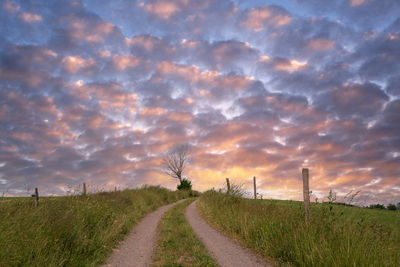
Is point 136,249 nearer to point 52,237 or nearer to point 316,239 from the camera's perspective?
point 52,237

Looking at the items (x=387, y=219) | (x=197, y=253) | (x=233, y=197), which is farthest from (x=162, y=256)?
(x=387, y=219)

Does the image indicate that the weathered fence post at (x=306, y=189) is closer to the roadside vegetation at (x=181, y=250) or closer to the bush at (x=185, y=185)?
→ the roadside vegetation at (x=181, y=250)

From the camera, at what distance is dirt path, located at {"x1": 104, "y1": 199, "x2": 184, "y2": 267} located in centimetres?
899

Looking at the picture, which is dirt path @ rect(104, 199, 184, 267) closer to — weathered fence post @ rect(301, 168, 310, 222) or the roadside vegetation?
the roadside vegetation

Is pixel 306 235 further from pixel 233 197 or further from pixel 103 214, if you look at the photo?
pixel 233 197

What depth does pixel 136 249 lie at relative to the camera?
1070 centimetres

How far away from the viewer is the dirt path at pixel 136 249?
8.99 meters

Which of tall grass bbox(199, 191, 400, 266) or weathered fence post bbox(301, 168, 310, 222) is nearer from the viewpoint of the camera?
tall grass bbox(199, 191, 400, 266)

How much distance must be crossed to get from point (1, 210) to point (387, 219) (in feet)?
72.7

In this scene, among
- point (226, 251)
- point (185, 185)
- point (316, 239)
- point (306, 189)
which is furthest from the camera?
point (185, 185)

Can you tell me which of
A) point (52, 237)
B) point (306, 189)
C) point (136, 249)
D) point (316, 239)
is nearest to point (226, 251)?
point (316, 239)

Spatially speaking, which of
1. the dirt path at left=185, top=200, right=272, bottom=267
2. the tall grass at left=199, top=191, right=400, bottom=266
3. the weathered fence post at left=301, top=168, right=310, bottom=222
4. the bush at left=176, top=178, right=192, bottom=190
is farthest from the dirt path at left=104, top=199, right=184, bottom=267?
the bush at left=176, top=178, right=192, bottom=190

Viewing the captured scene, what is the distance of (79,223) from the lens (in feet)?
32.0

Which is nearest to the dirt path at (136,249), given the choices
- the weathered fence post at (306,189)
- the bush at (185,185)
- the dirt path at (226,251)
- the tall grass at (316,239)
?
the dirt path at (226,251)
